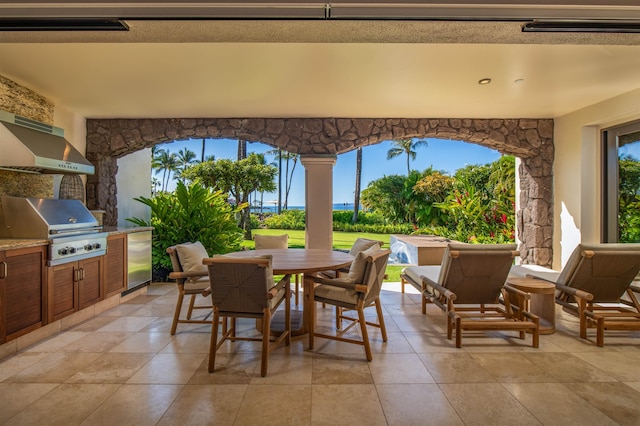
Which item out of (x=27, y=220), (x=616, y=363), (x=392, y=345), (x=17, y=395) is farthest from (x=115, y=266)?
(x=616, y=363)

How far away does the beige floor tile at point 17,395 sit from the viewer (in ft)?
6.61

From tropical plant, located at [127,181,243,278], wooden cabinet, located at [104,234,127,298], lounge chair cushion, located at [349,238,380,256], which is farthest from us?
tropical plant, located at [127,181,243,278]

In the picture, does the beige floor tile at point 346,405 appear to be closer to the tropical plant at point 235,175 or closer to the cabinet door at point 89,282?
the cabinet door at point 89,282

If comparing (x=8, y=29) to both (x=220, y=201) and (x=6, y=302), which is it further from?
(x=220, y=201)

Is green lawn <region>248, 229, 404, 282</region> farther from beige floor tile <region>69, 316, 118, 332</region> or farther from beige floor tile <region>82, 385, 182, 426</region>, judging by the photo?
beige floor tile <region>82, 385, 182, 426</region>

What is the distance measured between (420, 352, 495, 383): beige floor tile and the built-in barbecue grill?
3537 mm

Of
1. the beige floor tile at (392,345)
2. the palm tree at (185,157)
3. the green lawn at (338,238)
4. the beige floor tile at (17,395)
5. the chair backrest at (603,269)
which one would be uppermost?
the palm tree at (185,157)

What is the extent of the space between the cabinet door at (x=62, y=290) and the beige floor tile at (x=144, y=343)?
0.79 m

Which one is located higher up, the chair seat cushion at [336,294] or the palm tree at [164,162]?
the palm tree at [164,162]

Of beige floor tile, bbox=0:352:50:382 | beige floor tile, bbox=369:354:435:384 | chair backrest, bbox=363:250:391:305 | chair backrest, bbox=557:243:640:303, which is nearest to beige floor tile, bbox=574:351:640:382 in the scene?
chair backrest, bbox=557:243:640:303

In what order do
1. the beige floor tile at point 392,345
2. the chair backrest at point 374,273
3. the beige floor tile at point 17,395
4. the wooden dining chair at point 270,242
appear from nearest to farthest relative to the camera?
1. the beige floor tile at point 17,395
2. the chair backrest at point 374,273
3. the beige floor tile at point 392,345
4. the wooden dining chair at point 270,242

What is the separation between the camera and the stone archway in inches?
212

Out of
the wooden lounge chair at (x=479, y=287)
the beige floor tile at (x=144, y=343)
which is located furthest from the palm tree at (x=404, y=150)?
the beige floor tile at (x=144, y=343)

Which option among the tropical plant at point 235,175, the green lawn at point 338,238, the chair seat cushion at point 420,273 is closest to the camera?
the chair seat cushion at point 420,273
